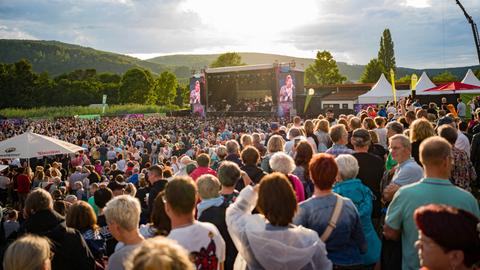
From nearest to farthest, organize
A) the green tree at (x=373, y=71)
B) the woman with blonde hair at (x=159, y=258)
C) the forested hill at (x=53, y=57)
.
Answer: the woman with blonde hair at (x=159, y=258) < the green tree at (x=373, y=71) < the forested hill at (x=53, y=57)

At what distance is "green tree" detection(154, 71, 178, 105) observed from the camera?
84250 millimetres

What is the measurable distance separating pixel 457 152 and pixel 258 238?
2957 millimetres

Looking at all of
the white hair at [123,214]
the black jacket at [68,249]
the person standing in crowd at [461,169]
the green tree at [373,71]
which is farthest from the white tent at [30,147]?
the green tree at [373,71]

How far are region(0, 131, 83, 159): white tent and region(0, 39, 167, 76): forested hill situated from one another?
564 feet

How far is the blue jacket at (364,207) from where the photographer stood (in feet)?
11.3

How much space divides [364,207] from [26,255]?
2534 millimetres

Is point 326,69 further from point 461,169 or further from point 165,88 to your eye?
point 461,169

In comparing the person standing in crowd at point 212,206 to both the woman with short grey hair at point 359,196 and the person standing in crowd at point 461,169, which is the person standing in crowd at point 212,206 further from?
the person standing in crowd at point 461,169

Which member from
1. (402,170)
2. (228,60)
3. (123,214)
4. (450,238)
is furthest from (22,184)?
(228,60)

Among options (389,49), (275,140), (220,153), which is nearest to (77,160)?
(220,153)

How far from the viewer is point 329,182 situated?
3008 mm

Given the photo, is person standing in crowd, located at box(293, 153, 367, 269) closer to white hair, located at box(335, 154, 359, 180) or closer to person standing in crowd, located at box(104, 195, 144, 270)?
white hair, located at box(335, 154, 359, 180)

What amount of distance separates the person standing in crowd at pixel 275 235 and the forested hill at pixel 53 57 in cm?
17983

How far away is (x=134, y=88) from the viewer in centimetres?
8231
